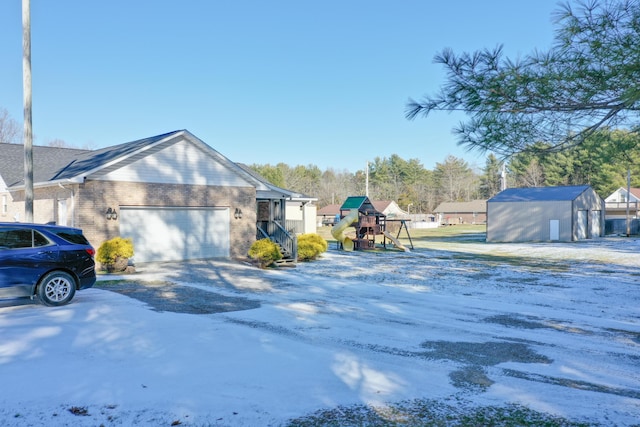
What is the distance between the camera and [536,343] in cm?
742

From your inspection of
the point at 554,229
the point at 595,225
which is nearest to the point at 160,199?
the point at 554,229

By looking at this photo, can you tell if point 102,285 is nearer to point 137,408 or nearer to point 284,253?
point 284,253

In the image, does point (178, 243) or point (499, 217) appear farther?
point (499, 217)

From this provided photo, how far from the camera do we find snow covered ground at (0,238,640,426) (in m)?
4.71

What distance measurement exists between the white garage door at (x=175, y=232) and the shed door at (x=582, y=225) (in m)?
27.5

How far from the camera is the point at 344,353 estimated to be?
21.6ft

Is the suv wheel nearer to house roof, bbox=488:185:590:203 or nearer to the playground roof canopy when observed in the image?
the playground roof canopy

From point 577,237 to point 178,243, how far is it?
28.9m

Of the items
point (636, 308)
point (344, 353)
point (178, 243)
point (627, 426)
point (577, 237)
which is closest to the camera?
point (627, 426)

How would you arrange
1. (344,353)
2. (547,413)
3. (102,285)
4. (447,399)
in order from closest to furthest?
(547,413)
(447,399)
(344,353)
(102,285)

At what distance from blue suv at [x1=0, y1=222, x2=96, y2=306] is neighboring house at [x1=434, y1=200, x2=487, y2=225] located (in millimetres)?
74340

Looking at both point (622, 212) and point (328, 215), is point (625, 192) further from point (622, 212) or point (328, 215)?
point (328, 215)

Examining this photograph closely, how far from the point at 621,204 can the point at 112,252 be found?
60334 millimetres

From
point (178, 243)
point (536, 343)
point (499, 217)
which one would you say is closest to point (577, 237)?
point (499, 217)
